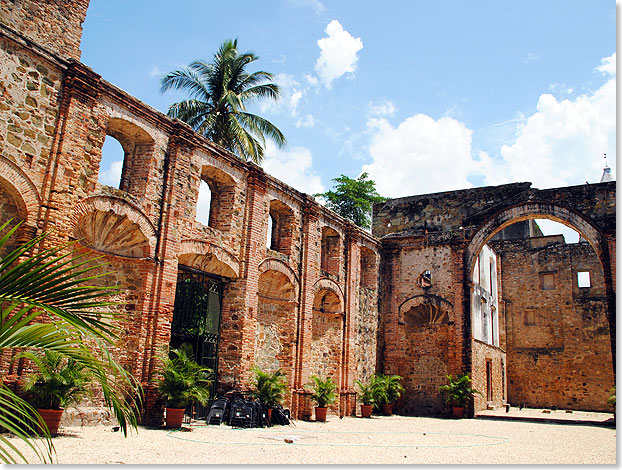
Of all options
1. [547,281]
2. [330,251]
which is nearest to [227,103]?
[330,251]

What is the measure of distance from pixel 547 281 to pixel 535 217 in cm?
1048

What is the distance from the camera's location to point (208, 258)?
13008 mm

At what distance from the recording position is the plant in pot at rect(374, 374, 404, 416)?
17.5m

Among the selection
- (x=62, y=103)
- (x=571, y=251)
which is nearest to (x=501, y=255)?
(x=571, y=251)

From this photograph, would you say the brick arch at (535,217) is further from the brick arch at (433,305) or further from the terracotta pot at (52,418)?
the terracotta pot at (52,418)

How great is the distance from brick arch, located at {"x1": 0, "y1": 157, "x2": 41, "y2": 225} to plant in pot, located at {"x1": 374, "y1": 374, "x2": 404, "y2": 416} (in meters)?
11.9

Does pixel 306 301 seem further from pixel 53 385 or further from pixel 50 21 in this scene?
pixel 50 21

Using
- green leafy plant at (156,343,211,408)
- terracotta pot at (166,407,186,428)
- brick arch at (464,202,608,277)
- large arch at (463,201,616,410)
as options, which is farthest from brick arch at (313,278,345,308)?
terracotta pot at (166,407,186,428)

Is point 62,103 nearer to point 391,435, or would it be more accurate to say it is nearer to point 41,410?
point 41,410

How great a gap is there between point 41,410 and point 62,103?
16.8 ft

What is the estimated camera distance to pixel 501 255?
95.6 ft

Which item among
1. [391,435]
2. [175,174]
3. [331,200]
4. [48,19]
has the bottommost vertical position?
[391,435]

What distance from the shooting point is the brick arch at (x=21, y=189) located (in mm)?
8734

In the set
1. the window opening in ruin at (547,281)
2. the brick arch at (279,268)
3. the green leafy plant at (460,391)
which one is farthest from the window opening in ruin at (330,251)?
the window opening in ruin at (547,281)
